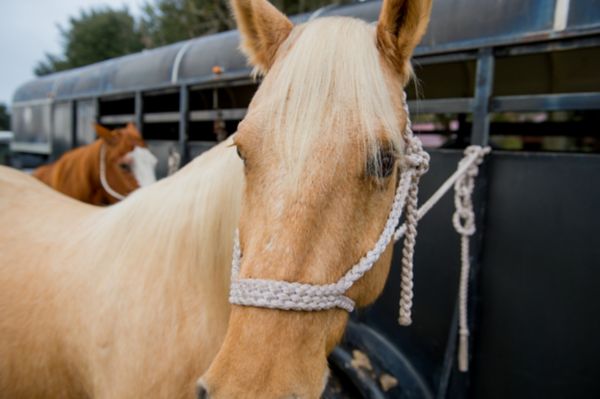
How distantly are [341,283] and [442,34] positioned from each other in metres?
1.49

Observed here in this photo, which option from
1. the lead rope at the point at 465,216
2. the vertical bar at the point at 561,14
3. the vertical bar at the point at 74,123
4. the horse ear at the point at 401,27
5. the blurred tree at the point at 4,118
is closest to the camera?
the horse ear at the point at 401,27

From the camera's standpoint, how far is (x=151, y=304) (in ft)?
4.27

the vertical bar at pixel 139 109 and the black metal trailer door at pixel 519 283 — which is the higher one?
the vertical bar at pixel 139 109

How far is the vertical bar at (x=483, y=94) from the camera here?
168 cm

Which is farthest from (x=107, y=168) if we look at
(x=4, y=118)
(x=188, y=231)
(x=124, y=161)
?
(x=4, y=118)

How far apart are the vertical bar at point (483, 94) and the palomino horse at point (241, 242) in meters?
0.74

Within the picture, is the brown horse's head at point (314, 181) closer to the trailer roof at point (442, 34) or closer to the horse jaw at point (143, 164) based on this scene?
the trailer roof at point (442, 34)

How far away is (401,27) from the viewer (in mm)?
1088

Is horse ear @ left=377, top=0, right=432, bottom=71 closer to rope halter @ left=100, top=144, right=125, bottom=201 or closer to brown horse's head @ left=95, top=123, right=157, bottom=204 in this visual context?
brown horse's head @ left=95, top=123, right=157, bottom=204

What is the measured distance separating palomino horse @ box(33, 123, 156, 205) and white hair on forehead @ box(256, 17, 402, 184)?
2.98 metres

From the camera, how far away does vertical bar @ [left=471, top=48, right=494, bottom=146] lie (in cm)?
168

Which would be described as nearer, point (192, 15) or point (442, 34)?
point (442, 34)

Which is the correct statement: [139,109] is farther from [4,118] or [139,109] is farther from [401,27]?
[4,118]

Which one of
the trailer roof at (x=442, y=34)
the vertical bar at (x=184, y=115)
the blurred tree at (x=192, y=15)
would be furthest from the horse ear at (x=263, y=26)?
the blurred tree at (x=192, y=15)
